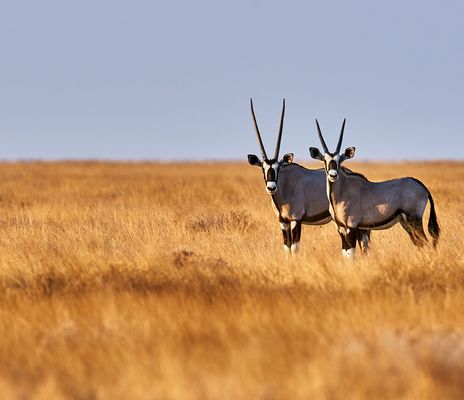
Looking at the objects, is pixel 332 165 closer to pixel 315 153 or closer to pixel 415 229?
pixel 315 153

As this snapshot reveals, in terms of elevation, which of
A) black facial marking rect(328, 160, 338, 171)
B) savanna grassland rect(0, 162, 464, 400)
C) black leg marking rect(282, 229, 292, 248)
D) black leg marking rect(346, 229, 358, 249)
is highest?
black facial marking rect(328, 160, 338, 171)

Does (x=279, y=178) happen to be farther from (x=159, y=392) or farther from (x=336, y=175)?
(x=159, y=392)

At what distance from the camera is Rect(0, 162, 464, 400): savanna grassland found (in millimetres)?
5328

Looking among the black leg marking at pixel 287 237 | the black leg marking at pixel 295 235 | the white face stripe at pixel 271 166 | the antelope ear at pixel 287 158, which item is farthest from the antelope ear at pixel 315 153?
the black leg marking at pixel 287 237

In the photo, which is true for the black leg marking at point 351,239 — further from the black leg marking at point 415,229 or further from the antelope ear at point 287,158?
the antelope ear at point 287,158

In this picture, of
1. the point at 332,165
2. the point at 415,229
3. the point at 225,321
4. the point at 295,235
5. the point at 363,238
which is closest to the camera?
the point at 225,321

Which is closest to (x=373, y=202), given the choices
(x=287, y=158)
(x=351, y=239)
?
(x=351, y=239)

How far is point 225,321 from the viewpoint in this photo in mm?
6805

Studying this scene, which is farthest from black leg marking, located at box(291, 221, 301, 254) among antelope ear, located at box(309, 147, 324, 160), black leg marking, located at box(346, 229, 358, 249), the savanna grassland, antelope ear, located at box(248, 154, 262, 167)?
antelope ear, located at box(309, 147, 324, 160)

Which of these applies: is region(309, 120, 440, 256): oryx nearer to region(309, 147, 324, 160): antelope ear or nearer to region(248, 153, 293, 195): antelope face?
region(309, 147, 324, 160): antelope ear

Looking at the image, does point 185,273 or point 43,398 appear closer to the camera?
point 43,398

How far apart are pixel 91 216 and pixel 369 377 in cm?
1240

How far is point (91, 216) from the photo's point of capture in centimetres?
1722

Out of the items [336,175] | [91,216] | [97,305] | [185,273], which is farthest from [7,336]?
[91,216]
